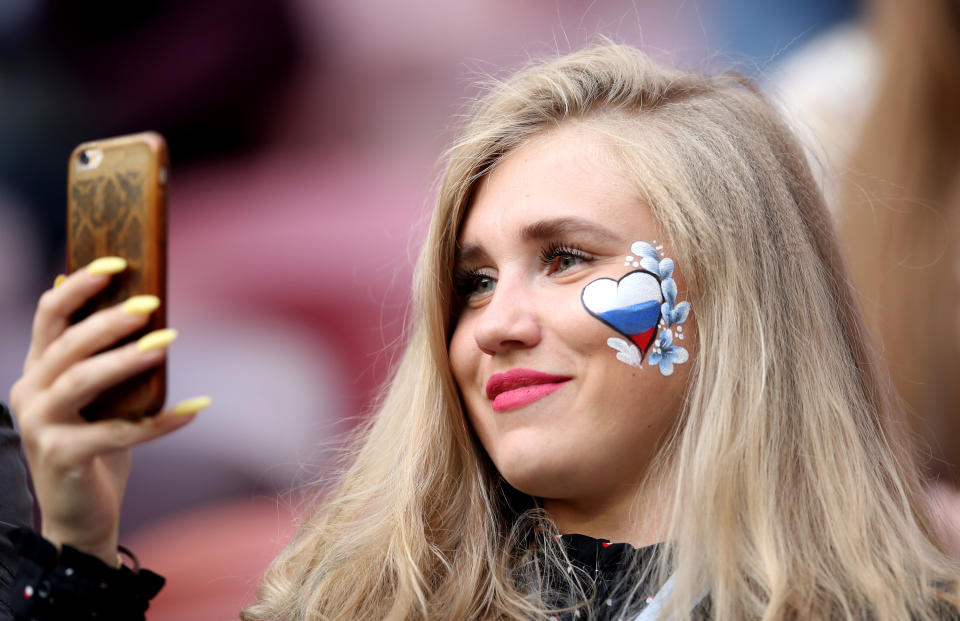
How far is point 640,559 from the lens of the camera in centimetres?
181

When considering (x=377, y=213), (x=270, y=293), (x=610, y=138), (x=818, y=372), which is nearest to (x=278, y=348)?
(x=270, y=293)

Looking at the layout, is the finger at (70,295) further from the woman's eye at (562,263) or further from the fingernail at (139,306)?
the woman's eye at (562,263)

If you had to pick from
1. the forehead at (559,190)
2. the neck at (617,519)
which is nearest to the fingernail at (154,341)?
the forehead at (559,190)

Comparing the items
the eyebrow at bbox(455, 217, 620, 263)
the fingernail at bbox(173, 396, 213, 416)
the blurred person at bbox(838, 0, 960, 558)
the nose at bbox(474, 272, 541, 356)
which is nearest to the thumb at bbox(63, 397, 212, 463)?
the fingernail at bbox(173, 396, 213, 416)

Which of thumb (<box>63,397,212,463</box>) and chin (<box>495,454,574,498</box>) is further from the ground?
thumb (<box>63,397,212,463</box>)

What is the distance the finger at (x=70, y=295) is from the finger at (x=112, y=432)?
0.49 ft

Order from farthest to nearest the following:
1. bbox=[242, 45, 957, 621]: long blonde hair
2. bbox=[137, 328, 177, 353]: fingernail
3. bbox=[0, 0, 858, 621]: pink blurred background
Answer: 1. bbox=[0, 0, 858, 621]: pink blurred background
2. bbox=[242, 45, 957, 621]: long blonde hair
3. bbox=[137, 328, 177, 353]: fingernail

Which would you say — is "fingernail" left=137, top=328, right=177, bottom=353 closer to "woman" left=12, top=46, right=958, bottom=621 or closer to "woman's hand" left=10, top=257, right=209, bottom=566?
"woman's hand" left=10, top=257, right=209, bottom=566

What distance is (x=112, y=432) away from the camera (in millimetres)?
1450

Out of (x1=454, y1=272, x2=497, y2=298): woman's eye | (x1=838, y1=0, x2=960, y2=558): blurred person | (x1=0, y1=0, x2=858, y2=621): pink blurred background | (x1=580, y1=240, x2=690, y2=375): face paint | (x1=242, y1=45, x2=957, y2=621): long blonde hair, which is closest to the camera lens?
(x1=242, y1=45, x2=957, y2=621): long blonde hair

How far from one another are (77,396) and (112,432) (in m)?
0.07

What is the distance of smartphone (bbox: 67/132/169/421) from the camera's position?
1.45 metres

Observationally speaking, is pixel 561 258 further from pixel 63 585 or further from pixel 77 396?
pixel 63 585

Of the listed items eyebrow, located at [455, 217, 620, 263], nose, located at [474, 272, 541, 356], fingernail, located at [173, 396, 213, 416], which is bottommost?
fingernail, located at [173, 396, 213, 416]
